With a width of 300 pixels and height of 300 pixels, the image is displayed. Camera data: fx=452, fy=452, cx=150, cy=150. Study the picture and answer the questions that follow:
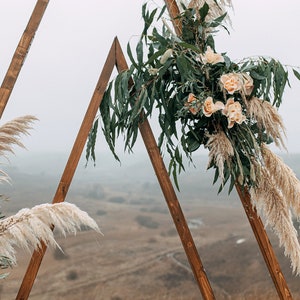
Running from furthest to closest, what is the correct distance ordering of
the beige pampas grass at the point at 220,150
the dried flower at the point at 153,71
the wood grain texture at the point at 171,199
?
the wood grain texture at the point at 171,199, the dried flower at the point at 153,71, the beige pampas grass at the point at 220,150

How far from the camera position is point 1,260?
1606 millimetres

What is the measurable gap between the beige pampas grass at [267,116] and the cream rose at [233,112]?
0.04m

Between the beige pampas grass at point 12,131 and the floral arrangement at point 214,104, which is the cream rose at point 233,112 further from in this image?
the beige pampas grass at point 12,131

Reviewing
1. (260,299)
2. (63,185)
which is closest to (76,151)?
(63,185)

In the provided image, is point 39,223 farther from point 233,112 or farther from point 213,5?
point 213,5

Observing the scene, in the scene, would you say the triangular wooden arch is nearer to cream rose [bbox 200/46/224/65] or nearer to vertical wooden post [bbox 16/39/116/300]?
vertical wooden post [bbox 16/39/116/300]

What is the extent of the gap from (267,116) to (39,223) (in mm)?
900

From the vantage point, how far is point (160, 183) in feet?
6.25

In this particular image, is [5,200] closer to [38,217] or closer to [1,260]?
[1,260]

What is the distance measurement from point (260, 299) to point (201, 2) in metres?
1.72


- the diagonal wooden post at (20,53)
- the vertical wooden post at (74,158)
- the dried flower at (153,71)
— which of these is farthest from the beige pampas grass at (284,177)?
the diagonal wooden post at (20,53)

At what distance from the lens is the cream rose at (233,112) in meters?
1.71

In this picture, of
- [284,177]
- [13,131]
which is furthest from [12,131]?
[284,177]

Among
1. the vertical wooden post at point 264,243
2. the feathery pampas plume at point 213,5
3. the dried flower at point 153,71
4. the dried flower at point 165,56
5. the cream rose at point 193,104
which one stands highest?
the feathery pampas plume at point 213,5
